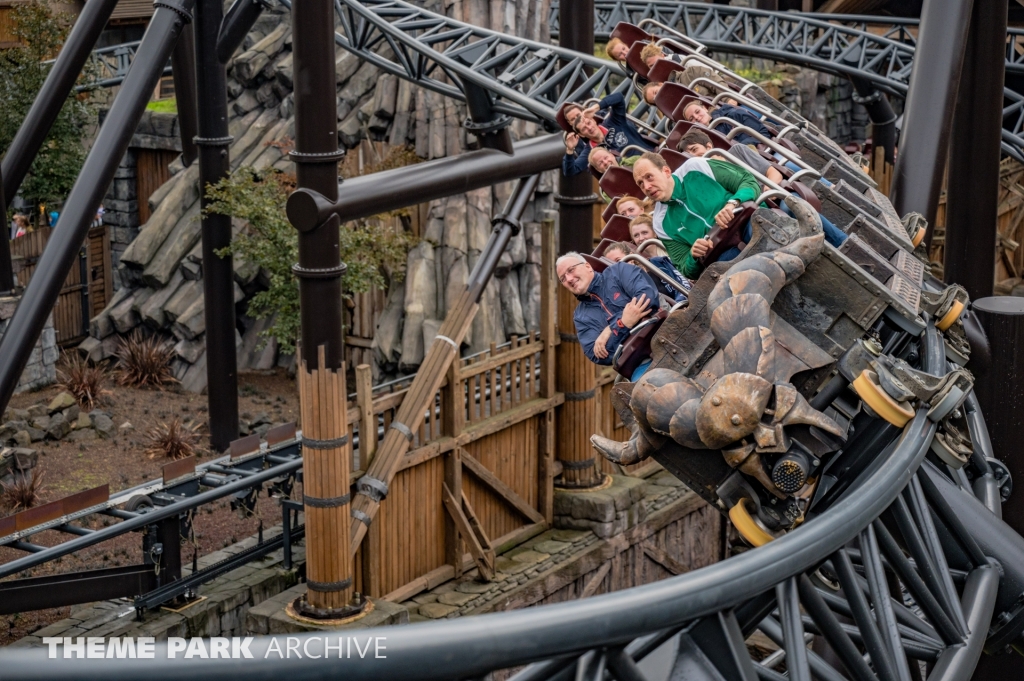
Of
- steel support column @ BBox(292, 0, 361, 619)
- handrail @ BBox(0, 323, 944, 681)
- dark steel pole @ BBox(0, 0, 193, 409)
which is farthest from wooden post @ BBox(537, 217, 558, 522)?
handrail @ BBox(0, 323, 944, 681)

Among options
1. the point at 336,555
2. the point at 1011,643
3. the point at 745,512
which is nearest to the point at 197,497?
the point at 336,555

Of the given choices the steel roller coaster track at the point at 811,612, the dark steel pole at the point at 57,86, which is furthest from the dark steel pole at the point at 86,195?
the steel roller coaster track at the point at 811,612

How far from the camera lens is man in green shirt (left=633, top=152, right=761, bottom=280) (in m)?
5.46

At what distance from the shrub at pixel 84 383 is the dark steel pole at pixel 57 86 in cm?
347

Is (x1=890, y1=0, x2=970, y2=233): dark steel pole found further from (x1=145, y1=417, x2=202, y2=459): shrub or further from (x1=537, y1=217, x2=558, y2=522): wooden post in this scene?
(x1=145, y1=417, x2=202, y2=459): shrub

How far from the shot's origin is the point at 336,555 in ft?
28.0

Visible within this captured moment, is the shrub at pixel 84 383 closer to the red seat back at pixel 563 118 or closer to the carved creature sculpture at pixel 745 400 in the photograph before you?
the red seat back at pixel 563 118

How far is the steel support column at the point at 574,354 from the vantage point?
11.2 meters

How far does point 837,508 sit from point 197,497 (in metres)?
6.04

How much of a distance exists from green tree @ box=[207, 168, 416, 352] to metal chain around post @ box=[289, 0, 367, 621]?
526 centimetres

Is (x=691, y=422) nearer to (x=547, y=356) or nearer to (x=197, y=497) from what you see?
(x=197, y=497)

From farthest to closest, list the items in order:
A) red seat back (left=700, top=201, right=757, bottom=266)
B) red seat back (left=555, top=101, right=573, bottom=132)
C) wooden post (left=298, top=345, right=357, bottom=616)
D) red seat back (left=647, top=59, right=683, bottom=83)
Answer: wooden post (left=298, top=345, right=357, bottom=616) → red seat back (left=647, top=59, right=683, bottom=83) → red seat back (left=555, top=101, right=573, bottom=132) → red seat back (left=700, top=201, right=757, bottom=266)

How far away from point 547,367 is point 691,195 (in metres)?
5.49

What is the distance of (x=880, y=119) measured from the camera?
61.4 ft
